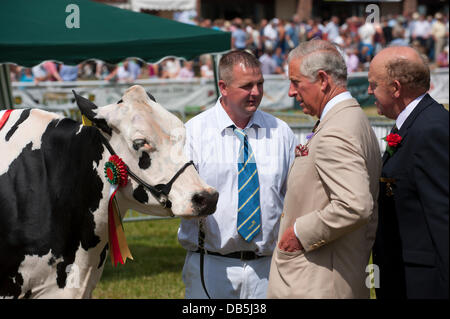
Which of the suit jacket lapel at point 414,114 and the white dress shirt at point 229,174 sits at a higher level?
the suit jacket lapel at point 414,114

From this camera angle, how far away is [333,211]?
3.27m

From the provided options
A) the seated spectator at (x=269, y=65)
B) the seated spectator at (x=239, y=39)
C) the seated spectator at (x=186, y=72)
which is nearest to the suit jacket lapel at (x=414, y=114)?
the seated spectator at (x=186, y=72)

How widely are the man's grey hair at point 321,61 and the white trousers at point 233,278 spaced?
141cm

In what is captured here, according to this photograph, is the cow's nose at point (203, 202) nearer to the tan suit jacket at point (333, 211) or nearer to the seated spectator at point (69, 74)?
the tan suit jacket at point (333, 211)

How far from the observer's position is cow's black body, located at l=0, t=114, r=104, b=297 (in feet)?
12.3

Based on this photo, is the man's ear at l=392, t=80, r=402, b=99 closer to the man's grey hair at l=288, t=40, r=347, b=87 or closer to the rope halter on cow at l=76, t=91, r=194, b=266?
the man's grey hair at l=288, t=40, r=347, b=87

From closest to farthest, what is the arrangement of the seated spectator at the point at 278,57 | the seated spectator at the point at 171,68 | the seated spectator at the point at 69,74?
the seated spectator at the point at 69,74
the seated spectator at the point at 171,68
the seated spectator at the point at 278,57

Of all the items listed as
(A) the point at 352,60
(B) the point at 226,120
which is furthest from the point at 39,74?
(B) the point at 226,120

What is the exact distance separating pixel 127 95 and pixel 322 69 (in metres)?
1.12

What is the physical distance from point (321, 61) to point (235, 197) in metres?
1.20

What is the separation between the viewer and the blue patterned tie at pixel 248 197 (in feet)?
13.9

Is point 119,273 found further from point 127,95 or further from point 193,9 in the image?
point 193,9

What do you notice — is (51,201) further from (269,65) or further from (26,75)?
(269,65)
